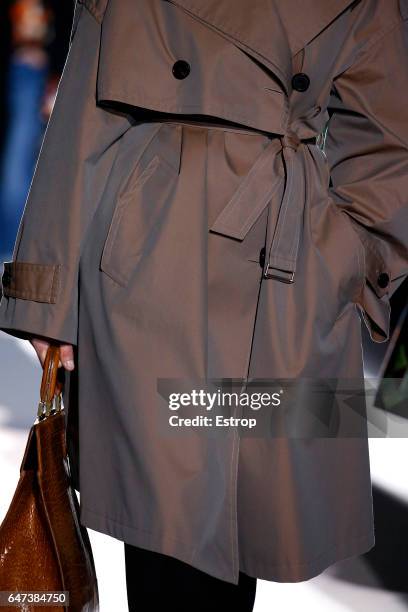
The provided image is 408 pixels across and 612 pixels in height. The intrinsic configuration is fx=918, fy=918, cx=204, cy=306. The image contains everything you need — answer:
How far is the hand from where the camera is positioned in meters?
1.30

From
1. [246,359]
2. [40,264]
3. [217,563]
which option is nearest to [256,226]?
[246,359]

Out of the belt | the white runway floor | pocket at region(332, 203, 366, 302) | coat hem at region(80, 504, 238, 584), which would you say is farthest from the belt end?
the white runway floor

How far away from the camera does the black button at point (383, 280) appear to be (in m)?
1.42

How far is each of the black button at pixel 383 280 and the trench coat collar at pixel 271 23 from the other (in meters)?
0.32

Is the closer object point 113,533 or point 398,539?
point 113,533

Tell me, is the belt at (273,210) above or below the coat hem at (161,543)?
above

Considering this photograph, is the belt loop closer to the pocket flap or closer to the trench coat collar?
the trench coat collar

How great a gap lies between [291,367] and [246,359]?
2.6 inches

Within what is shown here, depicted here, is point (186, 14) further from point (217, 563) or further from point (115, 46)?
point (217, 563)

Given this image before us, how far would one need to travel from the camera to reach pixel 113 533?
1258 millimetres

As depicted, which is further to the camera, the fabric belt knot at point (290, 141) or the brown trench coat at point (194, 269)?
the fabric belt knot at point (290, 141)

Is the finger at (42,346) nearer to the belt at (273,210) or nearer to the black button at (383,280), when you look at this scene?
the belt at (273,210)

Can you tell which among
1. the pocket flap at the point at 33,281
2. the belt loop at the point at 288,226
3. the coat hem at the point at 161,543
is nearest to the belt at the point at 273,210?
the belt loop at the point at 288,226

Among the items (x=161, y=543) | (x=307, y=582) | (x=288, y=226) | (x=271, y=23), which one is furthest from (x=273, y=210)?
(x=307, y=582)
